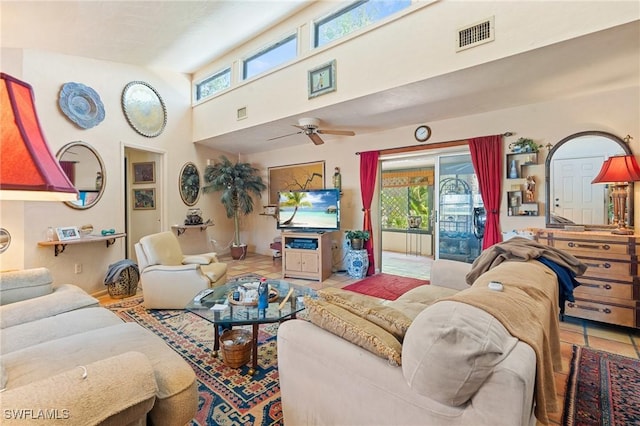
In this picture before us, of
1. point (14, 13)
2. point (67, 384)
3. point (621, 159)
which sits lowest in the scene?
Result: point (67, 384)

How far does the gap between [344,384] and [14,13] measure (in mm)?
4320

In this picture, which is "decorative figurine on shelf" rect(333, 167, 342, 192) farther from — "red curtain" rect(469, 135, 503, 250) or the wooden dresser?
the wooden dresser

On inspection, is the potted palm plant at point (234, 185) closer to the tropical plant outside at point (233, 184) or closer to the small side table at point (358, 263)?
the tropical plant outside at point (233, 184)

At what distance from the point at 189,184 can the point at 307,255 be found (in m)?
2.91

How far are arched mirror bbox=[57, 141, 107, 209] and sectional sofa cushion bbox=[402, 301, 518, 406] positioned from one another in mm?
4682

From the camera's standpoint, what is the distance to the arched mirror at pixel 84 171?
3.82 metres

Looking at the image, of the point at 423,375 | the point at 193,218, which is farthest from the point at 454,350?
the point at 193,218

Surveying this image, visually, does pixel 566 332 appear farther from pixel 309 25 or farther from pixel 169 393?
pixel 309 25

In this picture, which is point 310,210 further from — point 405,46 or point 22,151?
point 22,151

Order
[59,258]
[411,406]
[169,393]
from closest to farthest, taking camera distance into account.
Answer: [411,406] → [169,393] → [59,258]

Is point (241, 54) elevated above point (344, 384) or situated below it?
above

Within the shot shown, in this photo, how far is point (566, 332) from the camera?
8.90ft

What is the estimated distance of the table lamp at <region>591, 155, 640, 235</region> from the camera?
272 centimetres

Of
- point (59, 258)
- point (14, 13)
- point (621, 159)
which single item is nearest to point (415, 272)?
point (621, 159)
